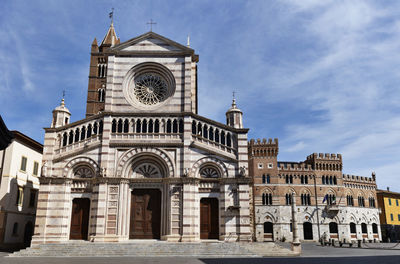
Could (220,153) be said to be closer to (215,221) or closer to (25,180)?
(215,221)

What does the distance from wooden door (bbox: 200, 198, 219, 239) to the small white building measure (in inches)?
685

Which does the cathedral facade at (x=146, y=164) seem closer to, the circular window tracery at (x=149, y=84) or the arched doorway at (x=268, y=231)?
the circular window tracery at (x=149, y=84)

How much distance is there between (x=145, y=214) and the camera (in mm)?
28562

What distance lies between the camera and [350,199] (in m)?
61.6

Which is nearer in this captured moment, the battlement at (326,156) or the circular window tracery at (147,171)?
the circular window tracery at (147,171)

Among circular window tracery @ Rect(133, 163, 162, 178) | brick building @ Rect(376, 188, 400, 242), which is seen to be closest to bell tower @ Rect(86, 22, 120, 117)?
circular window tracery @ Rect(133, 163, 162, 178)

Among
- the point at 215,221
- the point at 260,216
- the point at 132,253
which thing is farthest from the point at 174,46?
the point at 260,216

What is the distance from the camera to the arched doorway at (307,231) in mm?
57281

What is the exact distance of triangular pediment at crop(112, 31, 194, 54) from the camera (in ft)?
105

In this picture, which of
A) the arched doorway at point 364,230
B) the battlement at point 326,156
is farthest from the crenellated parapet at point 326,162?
the arched doorway at point 364,230

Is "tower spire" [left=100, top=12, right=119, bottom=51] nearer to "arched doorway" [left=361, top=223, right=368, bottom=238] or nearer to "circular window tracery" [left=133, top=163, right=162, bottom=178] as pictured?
"circular window tracery" [left=133, top=163, right=162, bottom=178]

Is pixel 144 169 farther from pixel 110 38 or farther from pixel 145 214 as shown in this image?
pixel 110 38

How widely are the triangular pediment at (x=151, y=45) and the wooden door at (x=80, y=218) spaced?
14595 mm

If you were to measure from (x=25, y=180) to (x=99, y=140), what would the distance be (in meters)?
10.7
